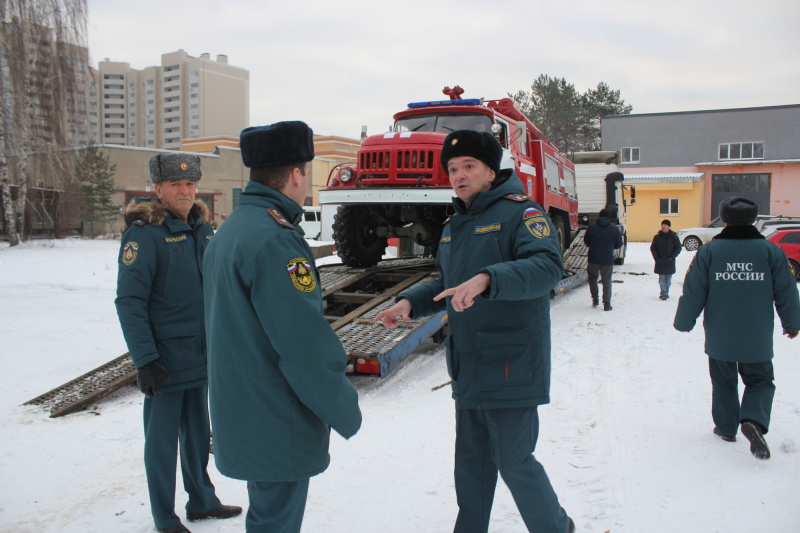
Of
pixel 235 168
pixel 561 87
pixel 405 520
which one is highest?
pixel 561 87

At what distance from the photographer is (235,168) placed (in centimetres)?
3338

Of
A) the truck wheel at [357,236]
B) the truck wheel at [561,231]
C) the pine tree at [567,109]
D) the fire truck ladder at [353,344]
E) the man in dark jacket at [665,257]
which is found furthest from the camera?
the pine tree at [567,109]

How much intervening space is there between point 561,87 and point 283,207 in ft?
157

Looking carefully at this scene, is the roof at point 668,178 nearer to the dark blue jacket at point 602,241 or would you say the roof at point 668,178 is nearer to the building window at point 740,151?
the building window at point 740,151

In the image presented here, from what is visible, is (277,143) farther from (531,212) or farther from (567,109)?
(567,109)

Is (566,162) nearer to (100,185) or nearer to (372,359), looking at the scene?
(372,359)

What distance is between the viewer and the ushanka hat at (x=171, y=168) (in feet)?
10.9

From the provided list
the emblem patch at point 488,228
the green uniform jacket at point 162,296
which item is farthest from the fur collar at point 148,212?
the emblem patch at point 488,228

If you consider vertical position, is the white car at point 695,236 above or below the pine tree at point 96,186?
below

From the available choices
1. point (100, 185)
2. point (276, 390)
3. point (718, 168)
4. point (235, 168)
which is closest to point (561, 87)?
point (718, 168)

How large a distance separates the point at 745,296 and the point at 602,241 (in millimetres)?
6320

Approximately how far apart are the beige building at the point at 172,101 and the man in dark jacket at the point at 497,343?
108 m

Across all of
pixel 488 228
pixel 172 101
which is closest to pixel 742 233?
pixel 488 228

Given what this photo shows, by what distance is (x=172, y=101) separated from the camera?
106812 mm
